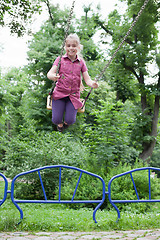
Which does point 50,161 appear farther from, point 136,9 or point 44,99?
point 136,9

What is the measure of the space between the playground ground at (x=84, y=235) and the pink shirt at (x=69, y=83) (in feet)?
6.33

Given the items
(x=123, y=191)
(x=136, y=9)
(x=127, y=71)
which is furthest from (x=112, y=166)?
(x=136, y=9)

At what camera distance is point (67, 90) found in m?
3.87

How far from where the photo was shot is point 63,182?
829 cm

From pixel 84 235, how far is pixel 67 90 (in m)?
2.21

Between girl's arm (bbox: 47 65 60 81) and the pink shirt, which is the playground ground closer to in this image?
the pink shirt

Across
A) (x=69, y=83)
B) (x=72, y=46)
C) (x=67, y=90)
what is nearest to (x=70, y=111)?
(x=67, y=90)

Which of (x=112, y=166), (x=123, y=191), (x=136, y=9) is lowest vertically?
(x=123, y=191)

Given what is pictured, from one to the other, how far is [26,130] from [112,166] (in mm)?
3166

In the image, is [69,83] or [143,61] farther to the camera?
[143,61]

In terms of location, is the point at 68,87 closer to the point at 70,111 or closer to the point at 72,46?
the point at 70,111

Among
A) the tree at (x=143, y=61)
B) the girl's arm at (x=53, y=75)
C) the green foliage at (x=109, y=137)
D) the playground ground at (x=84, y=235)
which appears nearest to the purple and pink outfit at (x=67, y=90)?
the girl's arm at (x=53, y=75)

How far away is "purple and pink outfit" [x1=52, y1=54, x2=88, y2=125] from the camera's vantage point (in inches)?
152

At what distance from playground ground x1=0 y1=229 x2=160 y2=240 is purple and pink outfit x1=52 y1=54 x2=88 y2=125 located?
5.64 feet
